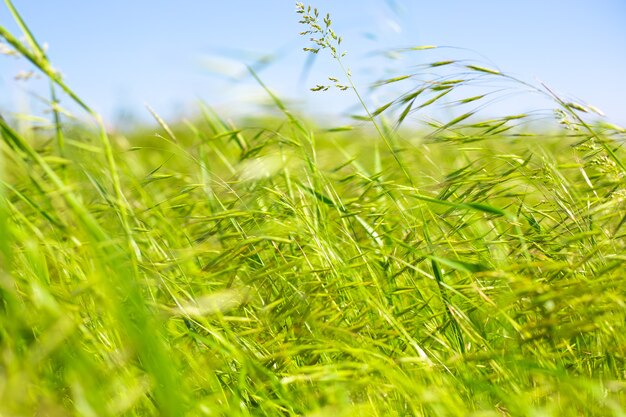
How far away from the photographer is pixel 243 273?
1.74 m

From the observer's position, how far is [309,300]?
139 centimetres

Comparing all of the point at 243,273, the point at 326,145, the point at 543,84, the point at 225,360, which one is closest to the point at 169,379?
the point at 225,360

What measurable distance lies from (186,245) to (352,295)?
532 mm

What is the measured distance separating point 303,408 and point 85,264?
0.54m

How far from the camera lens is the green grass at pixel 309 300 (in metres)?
0.98

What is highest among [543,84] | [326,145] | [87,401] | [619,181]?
[543,84]

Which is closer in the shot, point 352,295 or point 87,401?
point 87,401

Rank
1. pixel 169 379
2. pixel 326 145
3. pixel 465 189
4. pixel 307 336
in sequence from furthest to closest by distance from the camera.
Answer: pixel 326 145, pixel 465 189, pixel 307 336, pixel 169 379

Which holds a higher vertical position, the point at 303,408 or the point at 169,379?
the point at 169,379

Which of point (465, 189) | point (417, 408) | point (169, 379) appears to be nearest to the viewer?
point (169, 379)

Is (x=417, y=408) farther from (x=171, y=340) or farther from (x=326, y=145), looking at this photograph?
(x=326, y=145)

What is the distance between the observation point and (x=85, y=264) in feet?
4.36

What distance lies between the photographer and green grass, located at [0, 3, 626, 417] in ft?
3.22

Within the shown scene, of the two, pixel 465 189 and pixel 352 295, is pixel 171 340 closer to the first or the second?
pixel 352 295
